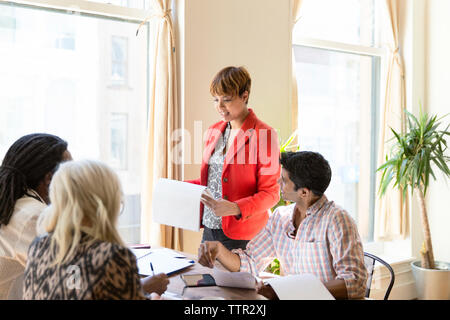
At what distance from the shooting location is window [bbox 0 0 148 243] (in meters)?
2.79

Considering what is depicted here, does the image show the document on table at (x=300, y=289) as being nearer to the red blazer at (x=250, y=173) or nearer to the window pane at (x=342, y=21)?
the red blazer at (x=250, y=173)

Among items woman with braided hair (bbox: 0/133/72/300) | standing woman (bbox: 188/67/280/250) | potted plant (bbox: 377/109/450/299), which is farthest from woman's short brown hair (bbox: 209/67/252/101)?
potted plant (bbox: 377/109/450/299)

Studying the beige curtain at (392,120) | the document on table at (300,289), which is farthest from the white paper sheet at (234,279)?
the beige curtain at (392,120)

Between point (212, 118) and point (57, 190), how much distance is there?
2.11 m

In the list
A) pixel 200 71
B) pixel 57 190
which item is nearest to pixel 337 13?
pixel 200 71

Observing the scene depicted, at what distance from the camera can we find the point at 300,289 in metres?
1.42

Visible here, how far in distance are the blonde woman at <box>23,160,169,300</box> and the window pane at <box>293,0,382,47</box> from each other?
319 centimetres

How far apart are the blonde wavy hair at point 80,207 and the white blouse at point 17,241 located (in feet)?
1.29

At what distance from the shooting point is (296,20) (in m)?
3.70

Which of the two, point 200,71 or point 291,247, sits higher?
point 200,71

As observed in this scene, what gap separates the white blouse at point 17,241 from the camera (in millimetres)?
1525

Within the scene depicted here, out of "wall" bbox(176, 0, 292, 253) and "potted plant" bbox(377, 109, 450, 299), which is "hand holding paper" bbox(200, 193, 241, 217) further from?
"potted plant" bbox(377, 109, 450, 299)
